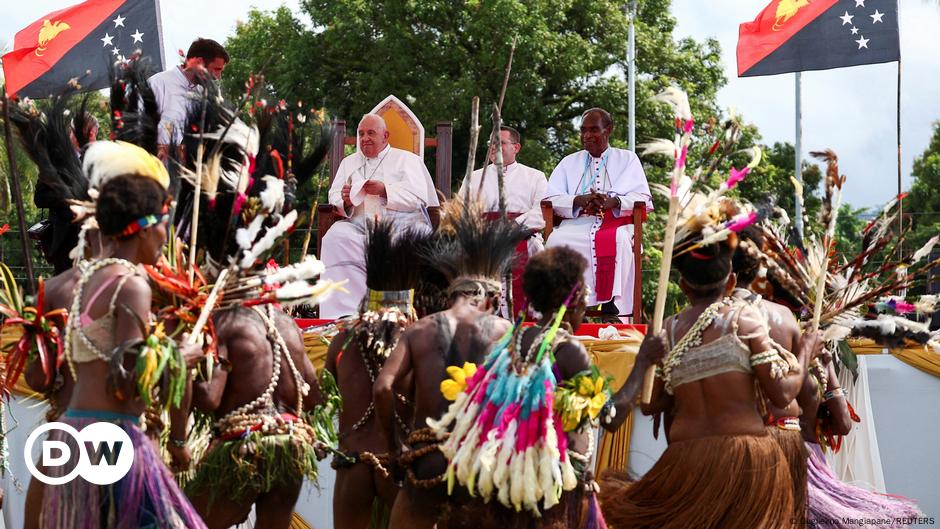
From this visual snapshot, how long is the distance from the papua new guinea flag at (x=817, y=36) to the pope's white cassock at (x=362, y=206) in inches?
227

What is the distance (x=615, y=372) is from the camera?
7.82 meters

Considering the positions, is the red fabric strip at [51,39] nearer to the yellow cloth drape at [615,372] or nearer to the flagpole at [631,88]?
the yellow cloth drape at [615,372]

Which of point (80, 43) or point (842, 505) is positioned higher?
point (80, 43)

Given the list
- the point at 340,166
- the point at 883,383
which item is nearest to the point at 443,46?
the point at 340,166

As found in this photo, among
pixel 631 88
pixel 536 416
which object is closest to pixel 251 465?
pixel 536 416

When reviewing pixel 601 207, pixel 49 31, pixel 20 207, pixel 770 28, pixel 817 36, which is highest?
pixel 49 31

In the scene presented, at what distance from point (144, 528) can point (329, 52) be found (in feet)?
73.3

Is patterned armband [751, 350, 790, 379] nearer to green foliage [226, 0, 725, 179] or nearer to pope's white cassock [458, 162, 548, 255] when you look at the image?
pope's white cassock [458, 162, 548, 255]

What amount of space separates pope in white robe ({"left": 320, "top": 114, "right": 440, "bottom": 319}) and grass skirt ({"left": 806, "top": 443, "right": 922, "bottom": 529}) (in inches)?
163

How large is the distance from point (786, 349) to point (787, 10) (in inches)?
366

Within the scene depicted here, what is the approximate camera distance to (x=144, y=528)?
4492 mm

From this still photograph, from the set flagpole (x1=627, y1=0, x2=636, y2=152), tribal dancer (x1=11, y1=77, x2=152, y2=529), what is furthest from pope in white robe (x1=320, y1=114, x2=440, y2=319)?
flagpole (x1=627, y1=0, x2=636, y2=152)

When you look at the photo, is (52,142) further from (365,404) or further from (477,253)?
(477,253)

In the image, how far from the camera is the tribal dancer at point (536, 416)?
4.57m
